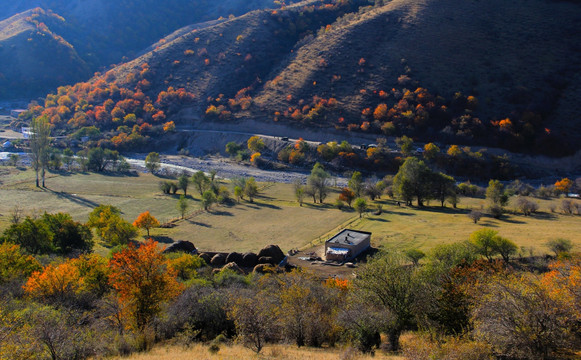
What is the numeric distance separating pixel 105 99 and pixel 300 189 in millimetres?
95032

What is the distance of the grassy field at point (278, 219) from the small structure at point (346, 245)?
6.44 ft

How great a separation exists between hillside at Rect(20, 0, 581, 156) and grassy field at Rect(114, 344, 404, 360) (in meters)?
82.5

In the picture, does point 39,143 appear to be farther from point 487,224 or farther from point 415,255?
point 487,224

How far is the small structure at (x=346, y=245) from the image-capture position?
4188 cm

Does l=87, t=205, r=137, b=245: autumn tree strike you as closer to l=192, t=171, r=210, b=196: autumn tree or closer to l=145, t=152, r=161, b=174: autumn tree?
l=192, t=171, r=210, b=196: autumn tree

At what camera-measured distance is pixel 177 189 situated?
73.3 meters

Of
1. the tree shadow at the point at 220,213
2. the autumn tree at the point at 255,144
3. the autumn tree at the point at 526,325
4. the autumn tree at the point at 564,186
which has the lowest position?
the tree shadow at the point at 220,213

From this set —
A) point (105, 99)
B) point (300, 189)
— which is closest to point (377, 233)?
point (300, 189)

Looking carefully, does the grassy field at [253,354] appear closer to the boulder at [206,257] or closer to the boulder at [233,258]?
the boulder at [233,258]

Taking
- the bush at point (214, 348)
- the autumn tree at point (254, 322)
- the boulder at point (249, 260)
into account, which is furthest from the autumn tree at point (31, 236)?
the autumn tree at point (254, 322)

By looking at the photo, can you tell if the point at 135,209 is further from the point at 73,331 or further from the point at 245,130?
the point at 245,130

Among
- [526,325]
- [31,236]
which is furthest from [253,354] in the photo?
[31,236]

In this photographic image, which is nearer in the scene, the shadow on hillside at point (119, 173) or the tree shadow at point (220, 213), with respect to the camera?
the tree shadow at point (220, 213)

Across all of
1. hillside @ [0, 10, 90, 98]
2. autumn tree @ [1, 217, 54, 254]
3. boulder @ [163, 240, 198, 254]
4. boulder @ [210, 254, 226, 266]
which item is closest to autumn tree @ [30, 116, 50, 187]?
autumn tree @ [1, 217, 54, 254]
